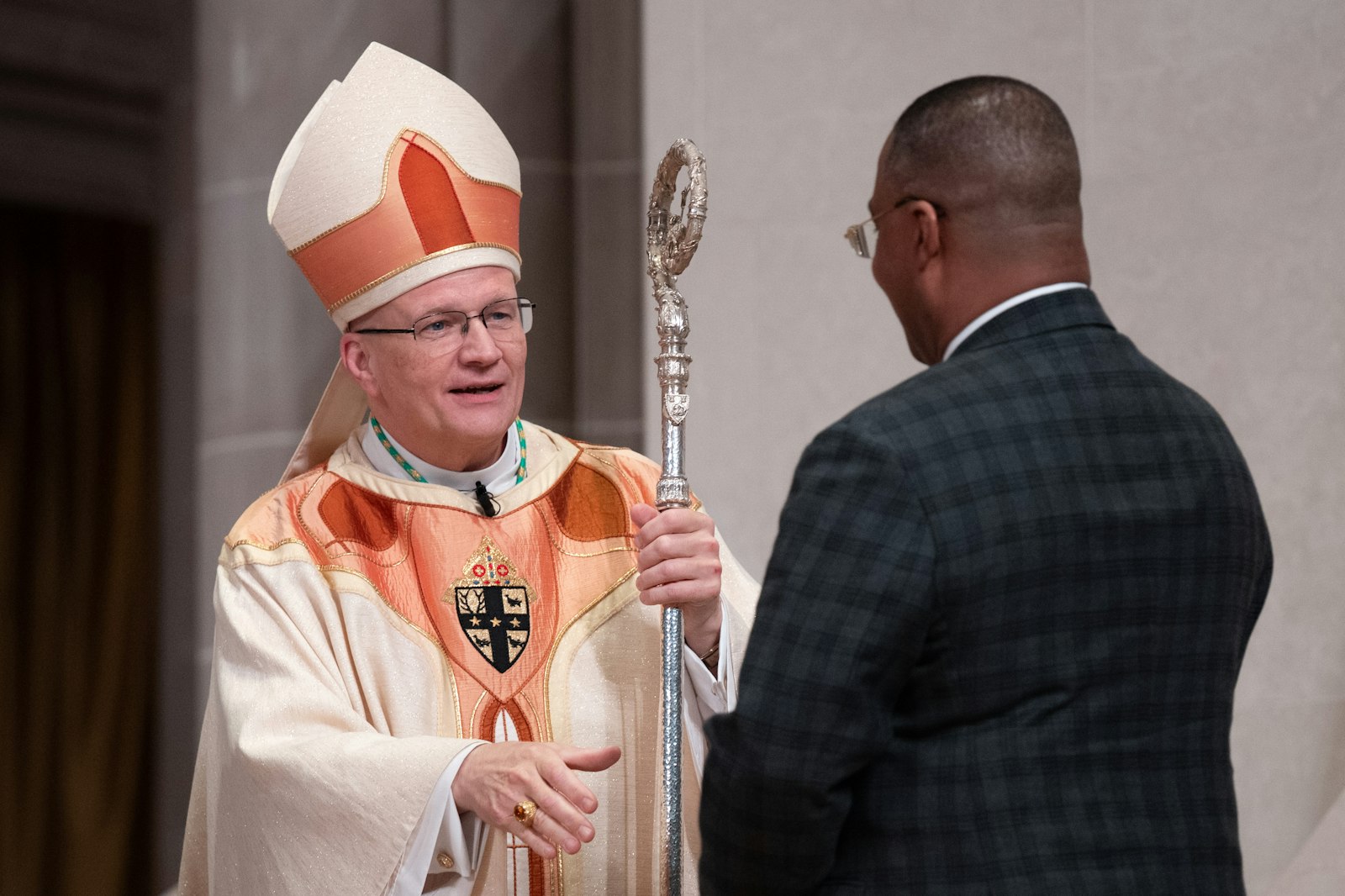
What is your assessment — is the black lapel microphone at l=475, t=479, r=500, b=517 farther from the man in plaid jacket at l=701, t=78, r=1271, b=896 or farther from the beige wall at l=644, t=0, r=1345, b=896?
the beige wall at l=644, t=0, r=1345, b=896

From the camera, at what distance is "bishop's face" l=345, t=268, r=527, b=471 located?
9.94 ft

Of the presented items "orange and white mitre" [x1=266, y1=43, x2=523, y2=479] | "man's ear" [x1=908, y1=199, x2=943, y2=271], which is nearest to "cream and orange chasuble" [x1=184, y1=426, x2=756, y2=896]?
"orange and white mitre" [x1=266, y1=43, x2=523, y2=479]

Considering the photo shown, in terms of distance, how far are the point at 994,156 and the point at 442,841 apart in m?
1.44

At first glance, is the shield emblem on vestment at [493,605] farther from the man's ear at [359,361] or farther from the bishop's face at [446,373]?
the man's ear at [359,361]

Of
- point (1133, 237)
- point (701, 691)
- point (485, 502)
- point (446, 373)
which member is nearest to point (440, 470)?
point (485, 502)

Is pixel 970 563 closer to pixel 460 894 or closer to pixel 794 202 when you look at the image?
pixel 460 894

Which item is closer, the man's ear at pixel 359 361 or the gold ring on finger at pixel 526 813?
the gold ring on finger at pixel 526 813

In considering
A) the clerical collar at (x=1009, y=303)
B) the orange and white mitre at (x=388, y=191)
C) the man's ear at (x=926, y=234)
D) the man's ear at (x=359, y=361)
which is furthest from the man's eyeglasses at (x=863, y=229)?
the man's ear at (x=359, y=361)

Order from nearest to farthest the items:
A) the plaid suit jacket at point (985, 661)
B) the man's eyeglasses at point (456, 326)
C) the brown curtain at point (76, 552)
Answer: the plaid suit jacket at point (985, 661) → the man's eyeglasses at point (456, 326) → the brown curtain at point (76, 552)

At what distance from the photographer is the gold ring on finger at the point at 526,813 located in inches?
100.0

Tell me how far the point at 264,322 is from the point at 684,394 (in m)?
2.59

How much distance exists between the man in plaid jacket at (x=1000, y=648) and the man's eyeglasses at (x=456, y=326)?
4.01ft

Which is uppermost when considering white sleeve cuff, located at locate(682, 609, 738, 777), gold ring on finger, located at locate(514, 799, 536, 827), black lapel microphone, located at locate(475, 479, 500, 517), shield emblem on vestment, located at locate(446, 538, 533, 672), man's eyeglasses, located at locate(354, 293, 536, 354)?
man's eyeglasses, located at locate(354, 293, 536, 354)

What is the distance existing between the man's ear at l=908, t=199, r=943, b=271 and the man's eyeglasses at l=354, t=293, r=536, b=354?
1142 millimetres
